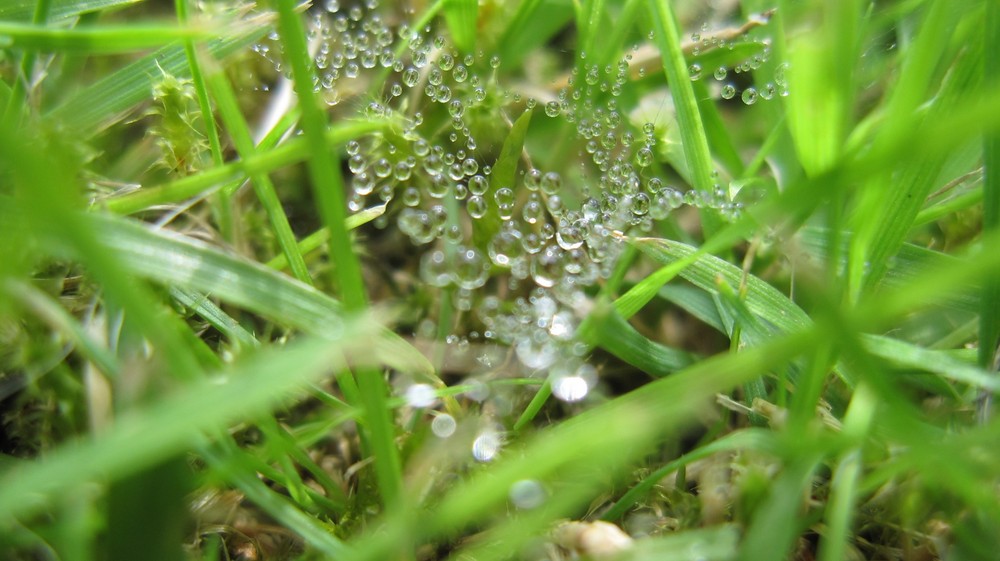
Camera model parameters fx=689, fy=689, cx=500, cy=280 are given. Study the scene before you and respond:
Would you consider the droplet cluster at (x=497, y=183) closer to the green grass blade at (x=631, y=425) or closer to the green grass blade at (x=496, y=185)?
the green grass blade at (x=496, y=185)

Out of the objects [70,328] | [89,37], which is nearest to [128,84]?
[89,37]

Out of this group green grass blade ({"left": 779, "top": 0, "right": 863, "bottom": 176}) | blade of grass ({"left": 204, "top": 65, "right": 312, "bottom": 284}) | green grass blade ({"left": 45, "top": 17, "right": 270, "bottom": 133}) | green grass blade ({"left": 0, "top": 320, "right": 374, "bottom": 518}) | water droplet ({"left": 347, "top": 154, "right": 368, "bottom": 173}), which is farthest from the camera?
water droplet ({"left": 347, "top": 154, "right": 368, "bottom": 173})

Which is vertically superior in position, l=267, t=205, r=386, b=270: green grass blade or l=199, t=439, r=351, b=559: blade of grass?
l=267, t=205, r=386, b=270: green grass blade

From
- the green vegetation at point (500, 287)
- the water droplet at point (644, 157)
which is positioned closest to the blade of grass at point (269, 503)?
the green vegetation at point (500, 287)

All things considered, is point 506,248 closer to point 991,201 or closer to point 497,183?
point 497,183

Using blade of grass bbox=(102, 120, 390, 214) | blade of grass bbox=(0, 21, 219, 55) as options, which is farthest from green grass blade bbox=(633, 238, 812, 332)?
blade of grass bbox=(0, 21, 219, 55)

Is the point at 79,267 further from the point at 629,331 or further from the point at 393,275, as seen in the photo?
the point at 629,331

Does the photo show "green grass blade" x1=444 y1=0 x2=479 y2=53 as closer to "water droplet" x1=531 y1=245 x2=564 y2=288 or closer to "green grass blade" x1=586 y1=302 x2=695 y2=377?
"water droplet" x1=531 y1=245 x2=564 y2=288

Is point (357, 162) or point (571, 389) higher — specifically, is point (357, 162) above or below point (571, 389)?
above

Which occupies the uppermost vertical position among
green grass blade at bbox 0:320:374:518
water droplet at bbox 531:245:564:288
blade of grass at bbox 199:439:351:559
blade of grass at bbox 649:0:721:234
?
blade of grass at bbox 649:0:721:234
